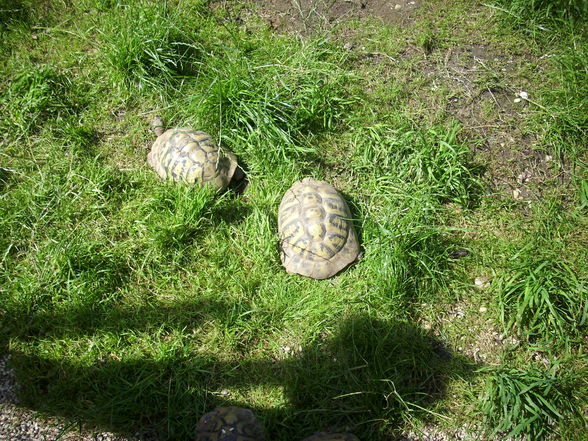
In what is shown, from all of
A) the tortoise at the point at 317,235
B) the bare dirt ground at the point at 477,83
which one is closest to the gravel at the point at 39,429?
the tortoise at the point at 317,235

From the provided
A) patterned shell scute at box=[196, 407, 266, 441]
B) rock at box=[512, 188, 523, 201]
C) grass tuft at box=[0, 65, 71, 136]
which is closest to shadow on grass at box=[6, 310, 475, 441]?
patterned shell scute at box=[196, 407, 266, 441]

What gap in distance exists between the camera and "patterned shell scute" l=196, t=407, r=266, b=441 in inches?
103

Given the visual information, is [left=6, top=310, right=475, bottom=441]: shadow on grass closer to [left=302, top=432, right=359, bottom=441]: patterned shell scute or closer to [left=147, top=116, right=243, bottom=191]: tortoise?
[left=302, top=432, right=359, bottom=441]: patterned shell scute

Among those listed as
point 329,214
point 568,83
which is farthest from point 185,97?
point 568,83

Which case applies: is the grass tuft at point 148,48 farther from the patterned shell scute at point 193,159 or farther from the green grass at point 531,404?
the green grass at point 531,404

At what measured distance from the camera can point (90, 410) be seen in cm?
289

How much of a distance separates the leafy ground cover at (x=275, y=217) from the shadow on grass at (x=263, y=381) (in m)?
0.01

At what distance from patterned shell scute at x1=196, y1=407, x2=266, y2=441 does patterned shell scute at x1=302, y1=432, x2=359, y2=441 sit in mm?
284

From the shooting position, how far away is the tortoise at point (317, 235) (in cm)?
337

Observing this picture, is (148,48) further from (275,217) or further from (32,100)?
(275,217)

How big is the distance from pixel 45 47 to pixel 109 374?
3.20 metres

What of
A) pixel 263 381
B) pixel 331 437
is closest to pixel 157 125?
pixel 263 381

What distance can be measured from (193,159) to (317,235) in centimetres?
111

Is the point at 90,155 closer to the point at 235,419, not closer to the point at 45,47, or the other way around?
the point at 45,47
